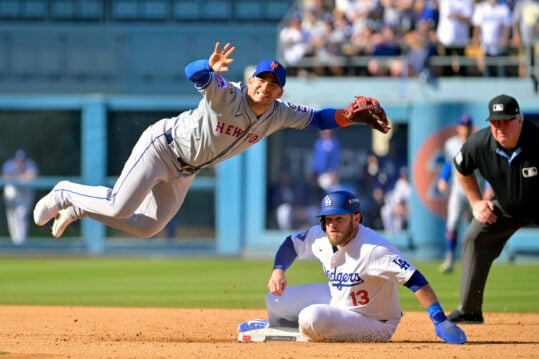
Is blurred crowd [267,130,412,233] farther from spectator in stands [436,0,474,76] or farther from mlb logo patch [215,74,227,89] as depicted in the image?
mlb logo patch [215,74,227,89]

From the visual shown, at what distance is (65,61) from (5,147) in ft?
18.8

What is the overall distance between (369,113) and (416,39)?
33.6 ft

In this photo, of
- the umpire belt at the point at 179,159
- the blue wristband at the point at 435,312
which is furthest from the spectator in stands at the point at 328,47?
the blue wristband at the point at 435,312

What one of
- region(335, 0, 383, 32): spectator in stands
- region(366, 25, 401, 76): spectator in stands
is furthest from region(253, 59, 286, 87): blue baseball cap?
region(335, 0, 383, 32): spectator in stands

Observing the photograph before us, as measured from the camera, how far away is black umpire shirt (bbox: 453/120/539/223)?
7395mm

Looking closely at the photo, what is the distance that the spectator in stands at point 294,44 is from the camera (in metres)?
17.8

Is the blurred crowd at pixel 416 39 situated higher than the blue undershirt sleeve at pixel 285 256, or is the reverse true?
the blurred crowd at pixel 416 39

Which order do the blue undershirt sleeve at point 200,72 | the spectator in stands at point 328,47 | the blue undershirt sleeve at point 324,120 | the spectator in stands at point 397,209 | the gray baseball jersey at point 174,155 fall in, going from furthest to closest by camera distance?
the spectator in stands at point 328,47 < the spectator in stands at point 397,209 < the blue undershirt sleeve at point 324,120 < the gray baseball jersey at point 174,155 < the blue undershirt sleeve at point 200,72

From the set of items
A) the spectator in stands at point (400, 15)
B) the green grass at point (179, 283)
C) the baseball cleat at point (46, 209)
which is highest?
the spectator in stands at point (400, 15)

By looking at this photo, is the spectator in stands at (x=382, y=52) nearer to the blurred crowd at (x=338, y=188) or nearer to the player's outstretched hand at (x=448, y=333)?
the blurred crowd at (x=338, y=188)

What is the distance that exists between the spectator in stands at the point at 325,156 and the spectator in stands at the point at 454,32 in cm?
244

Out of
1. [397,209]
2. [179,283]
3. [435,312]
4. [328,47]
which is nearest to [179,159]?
[435,312]

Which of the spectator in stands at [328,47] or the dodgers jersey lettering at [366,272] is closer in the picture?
the dodgers jersey lettering at [366,272]

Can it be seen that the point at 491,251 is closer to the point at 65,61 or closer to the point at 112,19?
the point at 65,61
